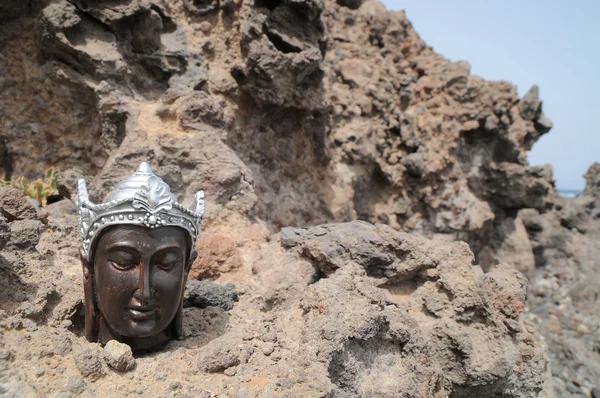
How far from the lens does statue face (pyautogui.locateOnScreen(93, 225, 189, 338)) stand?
2576 mm

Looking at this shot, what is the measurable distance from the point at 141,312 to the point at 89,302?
336 millimetres

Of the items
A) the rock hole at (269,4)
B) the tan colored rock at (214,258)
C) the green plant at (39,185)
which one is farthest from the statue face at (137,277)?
the rock hole at (269,4)

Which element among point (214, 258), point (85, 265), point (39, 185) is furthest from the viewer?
point (39, 185)

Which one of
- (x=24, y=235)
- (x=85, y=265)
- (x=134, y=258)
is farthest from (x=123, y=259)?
(x=24, y=235)

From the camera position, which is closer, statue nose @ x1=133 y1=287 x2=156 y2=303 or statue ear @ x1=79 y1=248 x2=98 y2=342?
statue nose @ x1=133 y1=287 x2=156 y2=303

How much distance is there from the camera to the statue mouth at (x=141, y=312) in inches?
103

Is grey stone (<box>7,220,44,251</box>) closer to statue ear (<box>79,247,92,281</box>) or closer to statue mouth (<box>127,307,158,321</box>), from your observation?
statue ear (<box>79,247,92,281</box>)

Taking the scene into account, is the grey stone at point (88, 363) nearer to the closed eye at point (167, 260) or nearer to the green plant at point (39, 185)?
the closed eye at point (167, 260)

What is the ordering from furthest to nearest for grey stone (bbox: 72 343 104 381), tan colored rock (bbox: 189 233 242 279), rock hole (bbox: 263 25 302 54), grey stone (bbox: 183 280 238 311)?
rock hole (bbox: 263 25 302 54)
tan colored rock (bbox: 189 233 242 279)
grey stone (bbox: 183 280 238 311)
grey stone (bbox: 72 343 104 381)

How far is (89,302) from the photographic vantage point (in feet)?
8.98

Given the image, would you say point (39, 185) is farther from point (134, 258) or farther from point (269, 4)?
point (269, 4)

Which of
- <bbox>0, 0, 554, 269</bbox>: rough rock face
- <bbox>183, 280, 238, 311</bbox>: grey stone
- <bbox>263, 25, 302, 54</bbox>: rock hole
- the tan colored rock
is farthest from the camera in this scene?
<bbox>263, 25, 302, 54</bbox>: rock hole

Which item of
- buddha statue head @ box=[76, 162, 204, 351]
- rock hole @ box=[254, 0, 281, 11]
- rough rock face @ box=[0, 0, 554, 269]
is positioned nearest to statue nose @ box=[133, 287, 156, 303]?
buddha statue head @ box=[76, 162, 204, 351]

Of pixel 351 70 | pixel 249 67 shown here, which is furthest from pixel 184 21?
pixel 351 70
